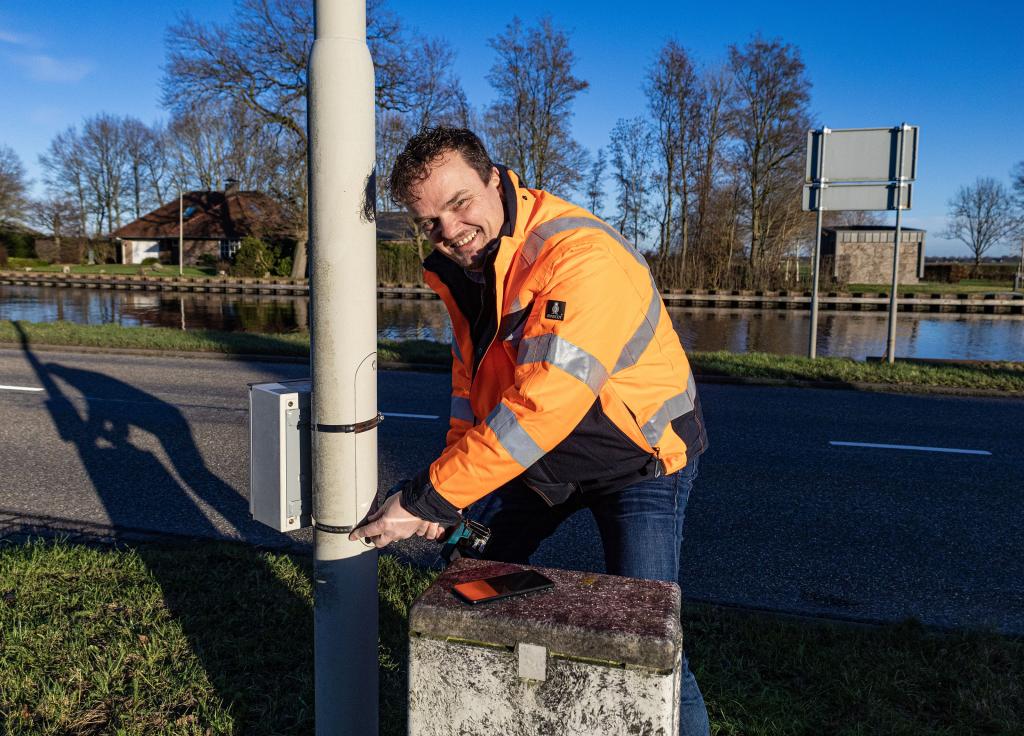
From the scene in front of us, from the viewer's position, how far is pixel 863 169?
12102mm

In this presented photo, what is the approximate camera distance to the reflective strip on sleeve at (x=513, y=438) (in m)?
1.91

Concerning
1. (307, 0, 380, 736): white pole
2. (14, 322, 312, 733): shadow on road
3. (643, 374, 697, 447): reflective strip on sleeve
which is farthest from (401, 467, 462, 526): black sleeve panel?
(14, 322, 312, 733): shadow on road

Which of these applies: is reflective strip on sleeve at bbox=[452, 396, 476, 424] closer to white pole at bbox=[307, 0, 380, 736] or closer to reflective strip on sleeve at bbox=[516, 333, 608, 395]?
white pole at bbox=[307, 0, 380, 736]

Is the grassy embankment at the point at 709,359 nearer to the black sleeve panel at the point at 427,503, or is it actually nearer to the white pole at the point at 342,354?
the white pole at the point at 342,354

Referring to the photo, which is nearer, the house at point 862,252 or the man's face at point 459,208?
the man's face at point 459,208

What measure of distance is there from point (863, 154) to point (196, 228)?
182ft

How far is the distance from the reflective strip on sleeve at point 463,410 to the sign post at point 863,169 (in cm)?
1046

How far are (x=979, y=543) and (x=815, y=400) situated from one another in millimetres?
5216

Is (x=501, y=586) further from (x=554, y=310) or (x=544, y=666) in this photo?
(x=554, y=310)

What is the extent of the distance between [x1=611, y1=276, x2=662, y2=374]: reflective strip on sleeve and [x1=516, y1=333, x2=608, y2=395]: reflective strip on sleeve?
138 mm

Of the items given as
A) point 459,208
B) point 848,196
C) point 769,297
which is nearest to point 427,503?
point 459,208

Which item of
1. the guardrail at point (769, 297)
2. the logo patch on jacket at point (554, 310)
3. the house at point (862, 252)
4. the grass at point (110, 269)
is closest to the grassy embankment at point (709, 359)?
the logo patch on jacket at point (554, 310)

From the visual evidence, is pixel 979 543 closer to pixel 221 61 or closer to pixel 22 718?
pixel 22 718

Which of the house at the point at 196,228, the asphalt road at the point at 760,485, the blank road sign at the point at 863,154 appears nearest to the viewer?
the asphalt road at the point at 760,485
